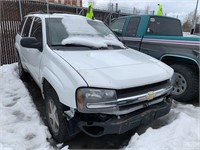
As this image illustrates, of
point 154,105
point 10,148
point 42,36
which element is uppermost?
point 42,36

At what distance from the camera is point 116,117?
2383 mm

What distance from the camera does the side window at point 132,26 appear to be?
5.45 m

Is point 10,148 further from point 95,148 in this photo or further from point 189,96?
point 189,96

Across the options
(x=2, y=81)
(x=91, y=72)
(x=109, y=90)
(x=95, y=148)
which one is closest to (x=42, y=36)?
(x=91, y=72)

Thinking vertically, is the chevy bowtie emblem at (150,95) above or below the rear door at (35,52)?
below

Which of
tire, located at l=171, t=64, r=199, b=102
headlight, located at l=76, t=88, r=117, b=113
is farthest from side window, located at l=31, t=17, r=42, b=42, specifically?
tire, located at l=171, t=64, r=199, b=102

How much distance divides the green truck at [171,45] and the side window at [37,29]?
260 cm

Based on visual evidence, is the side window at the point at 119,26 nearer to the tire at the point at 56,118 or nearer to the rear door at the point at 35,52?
the rear door at the point at 35,52

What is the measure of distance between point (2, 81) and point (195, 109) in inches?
181

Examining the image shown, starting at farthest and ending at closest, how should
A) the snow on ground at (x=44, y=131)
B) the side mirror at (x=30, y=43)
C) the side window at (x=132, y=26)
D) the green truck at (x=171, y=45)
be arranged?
1. the side window at (x=132, y=26)
2. the green truck at (x=171, y=45)
3. the side mirror at (x=30, y=43)
4. the snow on ground at (x=44, y=131)

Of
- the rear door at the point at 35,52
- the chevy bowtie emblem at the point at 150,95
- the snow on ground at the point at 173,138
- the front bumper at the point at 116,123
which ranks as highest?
the rear door at the point at 35,52

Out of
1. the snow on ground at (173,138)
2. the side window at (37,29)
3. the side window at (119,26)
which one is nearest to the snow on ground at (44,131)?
the snow on ground at (173,138)

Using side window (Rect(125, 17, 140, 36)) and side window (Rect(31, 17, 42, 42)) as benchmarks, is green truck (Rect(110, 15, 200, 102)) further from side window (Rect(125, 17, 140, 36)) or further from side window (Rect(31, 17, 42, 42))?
side window (Rect(31, 17, 42, 42))

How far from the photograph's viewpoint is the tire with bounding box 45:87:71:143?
256 cm
